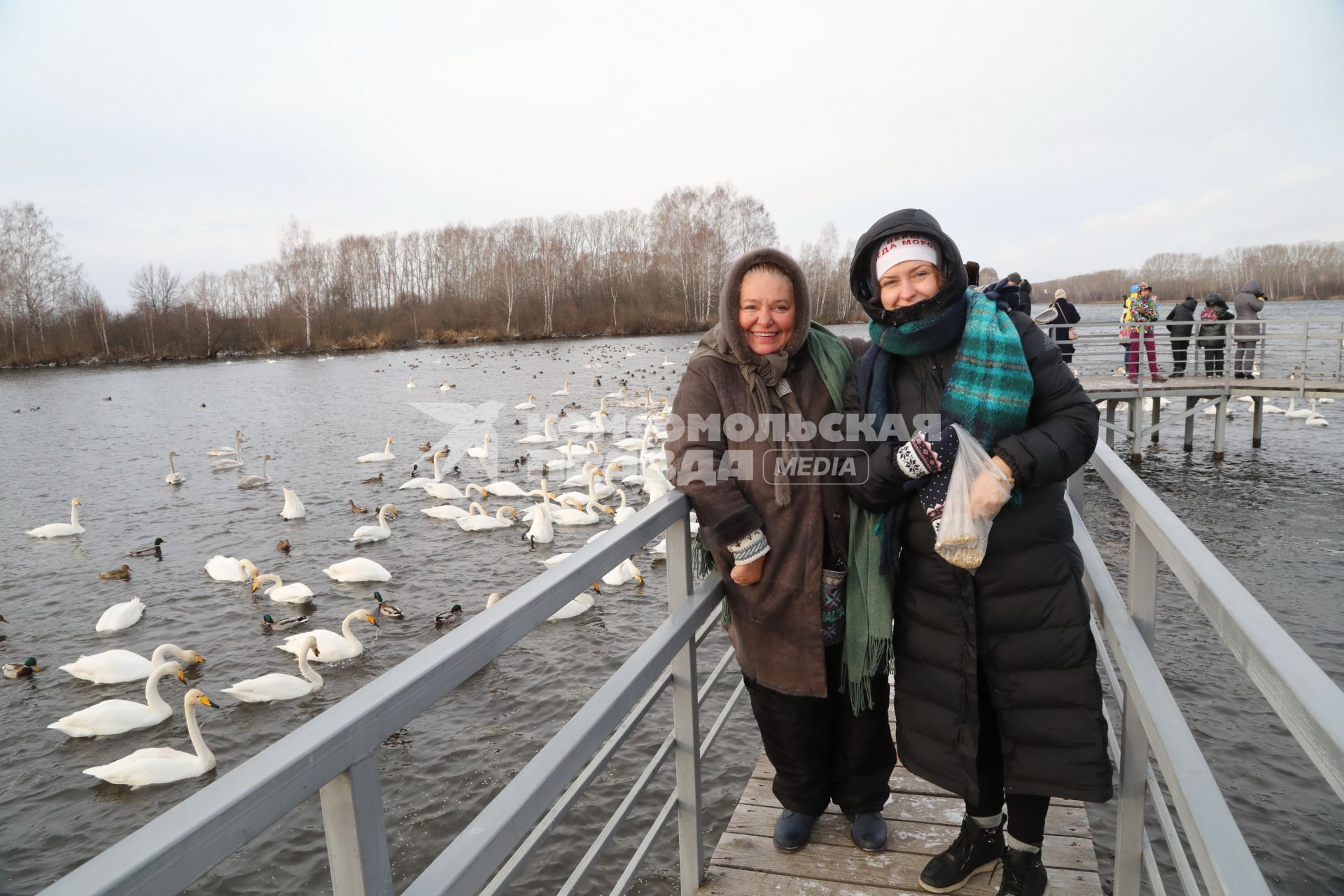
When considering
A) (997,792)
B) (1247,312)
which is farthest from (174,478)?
(1247,312)

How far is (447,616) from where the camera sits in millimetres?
8820

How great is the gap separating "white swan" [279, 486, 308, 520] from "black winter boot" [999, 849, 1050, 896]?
13178 mm

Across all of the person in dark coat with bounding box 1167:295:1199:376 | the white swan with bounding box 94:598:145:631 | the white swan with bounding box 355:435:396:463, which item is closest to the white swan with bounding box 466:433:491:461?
the white swan with bounding box 355:435:396:463

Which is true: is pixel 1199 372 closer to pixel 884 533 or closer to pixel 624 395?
pixel 624 395

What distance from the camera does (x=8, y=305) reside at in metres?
54.2

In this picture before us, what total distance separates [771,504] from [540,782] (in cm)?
117

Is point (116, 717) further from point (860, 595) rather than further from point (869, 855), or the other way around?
point (860, 595)

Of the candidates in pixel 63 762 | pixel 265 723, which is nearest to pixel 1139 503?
pixel 265 723

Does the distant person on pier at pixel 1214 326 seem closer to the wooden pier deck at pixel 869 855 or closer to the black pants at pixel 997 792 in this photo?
the wooden pier deck at pixel 869 855

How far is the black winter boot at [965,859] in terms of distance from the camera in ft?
8.14

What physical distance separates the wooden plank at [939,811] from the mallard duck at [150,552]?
459 inches

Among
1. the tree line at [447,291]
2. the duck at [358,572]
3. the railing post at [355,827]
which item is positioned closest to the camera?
the railing post at [355,827]

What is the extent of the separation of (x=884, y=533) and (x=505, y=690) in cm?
575

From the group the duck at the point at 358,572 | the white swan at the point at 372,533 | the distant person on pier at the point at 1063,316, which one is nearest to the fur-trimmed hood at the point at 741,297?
the duck at the point at 358,572
